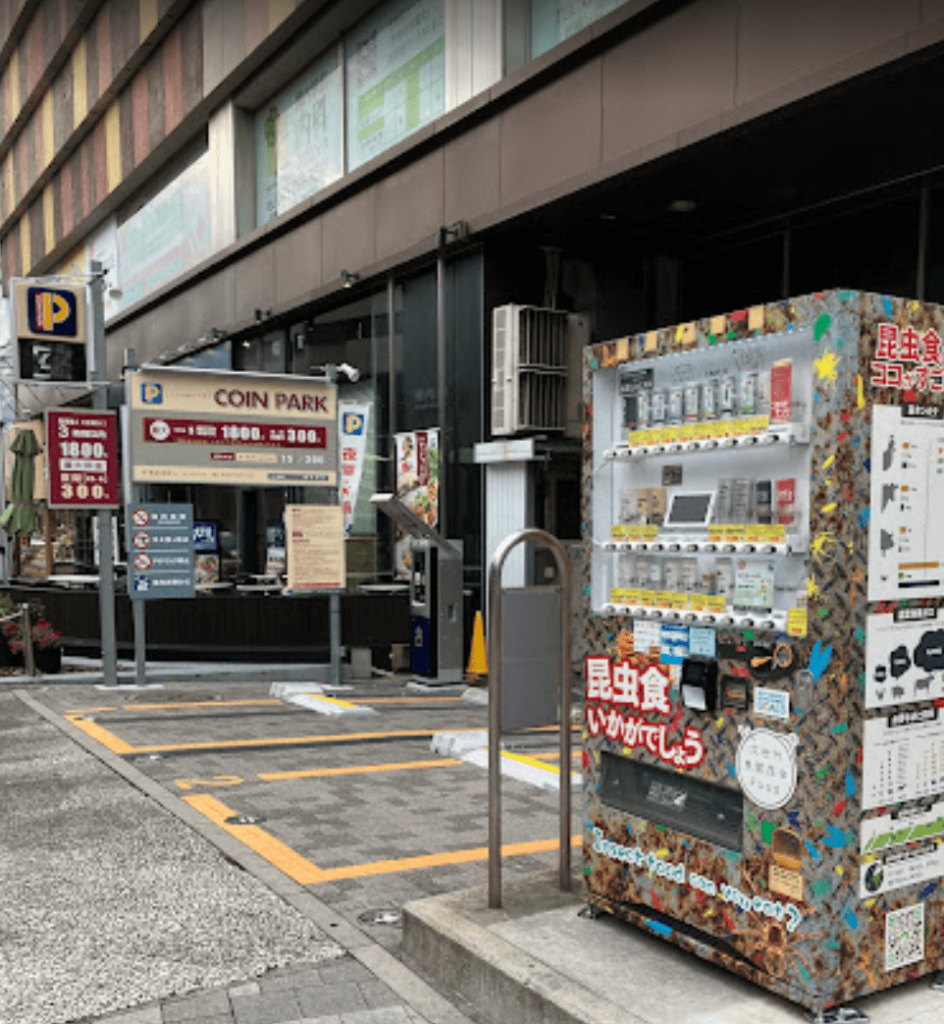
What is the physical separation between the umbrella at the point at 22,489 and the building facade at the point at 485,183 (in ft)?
13.2

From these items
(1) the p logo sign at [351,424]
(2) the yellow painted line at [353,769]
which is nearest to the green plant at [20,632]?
(1) the p logo sign at [351,424]

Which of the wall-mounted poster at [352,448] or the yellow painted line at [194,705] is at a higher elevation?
the wall-mounted poster at [352,448]

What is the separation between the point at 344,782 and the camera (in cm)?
683

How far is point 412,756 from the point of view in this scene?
783cm

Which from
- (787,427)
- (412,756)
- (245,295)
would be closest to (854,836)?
(787,427)

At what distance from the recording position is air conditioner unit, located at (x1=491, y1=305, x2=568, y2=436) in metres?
12.0

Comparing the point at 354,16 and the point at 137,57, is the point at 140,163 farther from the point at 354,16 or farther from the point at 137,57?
the point at 354,16

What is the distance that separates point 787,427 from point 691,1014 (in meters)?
1.91

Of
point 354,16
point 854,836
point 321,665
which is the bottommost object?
point 321,665

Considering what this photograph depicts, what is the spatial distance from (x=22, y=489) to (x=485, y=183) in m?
9.49

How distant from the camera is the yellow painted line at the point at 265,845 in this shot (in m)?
4.95

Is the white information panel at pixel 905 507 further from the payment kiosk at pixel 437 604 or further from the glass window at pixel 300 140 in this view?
the glass window at pixel 300 140

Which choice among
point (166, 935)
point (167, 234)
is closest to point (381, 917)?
point (166, 935)

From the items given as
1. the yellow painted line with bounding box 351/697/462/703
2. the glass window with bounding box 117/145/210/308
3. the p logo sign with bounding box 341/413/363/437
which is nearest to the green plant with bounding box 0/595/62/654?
the yellow painted line with bounding box 351/697/462/703
